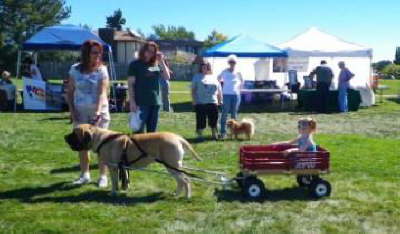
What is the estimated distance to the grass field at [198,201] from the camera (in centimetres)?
540

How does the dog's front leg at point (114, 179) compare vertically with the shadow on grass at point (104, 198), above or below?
above

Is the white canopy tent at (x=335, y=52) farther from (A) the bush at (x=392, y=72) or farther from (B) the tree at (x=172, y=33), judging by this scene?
(B) the tree at (x=172, y=33)

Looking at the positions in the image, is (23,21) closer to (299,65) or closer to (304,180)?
(299,65)

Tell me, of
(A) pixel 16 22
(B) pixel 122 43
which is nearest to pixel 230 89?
(A) pixel 16 22

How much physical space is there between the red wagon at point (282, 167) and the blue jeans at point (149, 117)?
1535mm

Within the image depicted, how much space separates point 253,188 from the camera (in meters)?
6.39

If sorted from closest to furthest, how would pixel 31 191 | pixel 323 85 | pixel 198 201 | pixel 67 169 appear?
pixel 198 201 → pixel 31 191 → pixel 67 169 → pixel 323 85

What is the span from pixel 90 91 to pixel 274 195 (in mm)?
2523

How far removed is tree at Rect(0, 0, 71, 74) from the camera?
5044cm

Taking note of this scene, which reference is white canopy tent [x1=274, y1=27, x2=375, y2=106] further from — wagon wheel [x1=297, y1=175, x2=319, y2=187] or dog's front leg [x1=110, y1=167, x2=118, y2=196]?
dog's front leg [x1=110, y1=167, x2=118, y2=196]

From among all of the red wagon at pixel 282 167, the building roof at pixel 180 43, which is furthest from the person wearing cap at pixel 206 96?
the building roof at pixel 180 43

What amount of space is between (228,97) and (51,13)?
46.6 metres

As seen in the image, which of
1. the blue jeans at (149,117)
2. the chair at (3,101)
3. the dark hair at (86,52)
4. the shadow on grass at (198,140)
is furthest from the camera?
the chair at (3,101)

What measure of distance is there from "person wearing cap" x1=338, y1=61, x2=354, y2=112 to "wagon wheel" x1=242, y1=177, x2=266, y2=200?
1299cm
